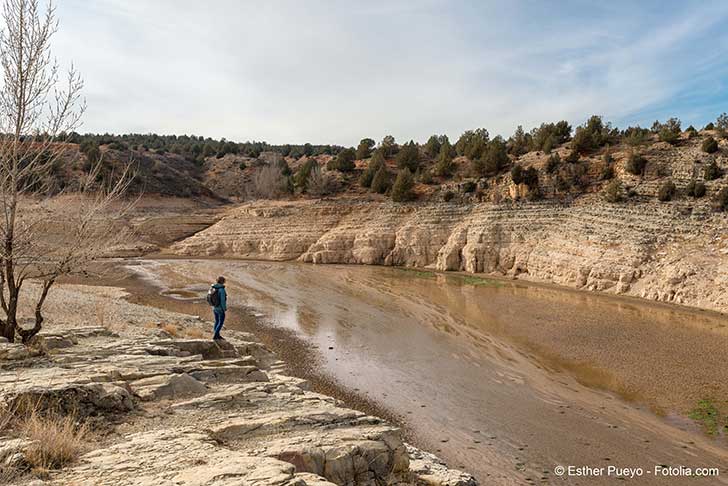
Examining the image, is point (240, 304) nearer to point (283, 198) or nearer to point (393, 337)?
point (393, 337)

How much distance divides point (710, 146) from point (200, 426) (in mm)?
35016

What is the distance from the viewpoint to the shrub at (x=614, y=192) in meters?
30.9

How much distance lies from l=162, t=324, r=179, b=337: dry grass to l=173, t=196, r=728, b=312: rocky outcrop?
22745mm

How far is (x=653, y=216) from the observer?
1109 inches

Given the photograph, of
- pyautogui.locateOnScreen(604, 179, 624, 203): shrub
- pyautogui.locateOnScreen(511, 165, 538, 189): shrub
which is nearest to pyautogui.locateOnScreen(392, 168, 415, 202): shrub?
pyautogui.locateOnScreen(511, 165, 538, 189): shrub

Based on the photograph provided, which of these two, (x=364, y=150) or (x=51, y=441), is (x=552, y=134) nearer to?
(x=364, y=150)

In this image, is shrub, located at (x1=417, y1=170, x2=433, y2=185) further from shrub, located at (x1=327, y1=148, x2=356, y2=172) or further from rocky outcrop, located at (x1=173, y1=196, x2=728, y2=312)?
shrub, located at (x1=327, y1=148, x2=356, y2=172)

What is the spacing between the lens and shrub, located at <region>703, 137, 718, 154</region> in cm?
3017

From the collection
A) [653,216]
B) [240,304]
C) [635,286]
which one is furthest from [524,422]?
[653,216]

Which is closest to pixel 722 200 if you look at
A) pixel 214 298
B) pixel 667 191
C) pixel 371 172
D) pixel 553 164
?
pixel 667 191

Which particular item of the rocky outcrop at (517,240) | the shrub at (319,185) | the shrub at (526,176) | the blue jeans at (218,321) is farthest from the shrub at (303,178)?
the blue jeans at (218,321)

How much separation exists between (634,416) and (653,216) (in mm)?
21156

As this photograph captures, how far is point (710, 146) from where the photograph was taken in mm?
30172

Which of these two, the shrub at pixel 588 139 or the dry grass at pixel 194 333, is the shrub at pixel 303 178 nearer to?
the shrub at pixel 588 139
